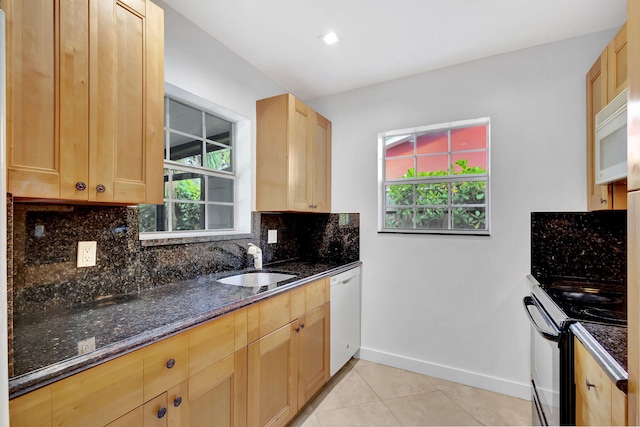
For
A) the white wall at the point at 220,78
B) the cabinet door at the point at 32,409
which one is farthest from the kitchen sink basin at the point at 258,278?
the cabinet door at the point at 32,409

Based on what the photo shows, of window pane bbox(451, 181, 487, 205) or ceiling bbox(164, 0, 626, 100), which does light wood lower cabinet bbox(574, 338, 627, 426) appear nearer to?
window pane bbox(451, 181, 487, 205)

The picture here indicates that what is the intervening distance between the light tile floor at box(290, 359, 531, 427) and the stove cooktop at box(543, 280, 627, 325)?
92cm

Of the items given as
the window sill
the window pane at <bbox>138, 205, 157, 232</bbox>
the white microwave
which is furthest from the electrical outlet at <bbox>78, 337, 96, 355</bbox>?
the white microwave

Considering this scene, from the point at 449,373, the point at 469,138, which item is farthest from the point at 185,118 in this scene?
the point at 449,373

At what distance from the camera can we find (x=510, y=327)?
2217 mm

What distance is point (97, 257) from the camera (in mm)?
1429

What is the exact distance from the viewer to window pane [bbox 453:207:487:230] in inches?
96.0

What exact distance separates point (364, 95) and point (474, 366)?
2498mm

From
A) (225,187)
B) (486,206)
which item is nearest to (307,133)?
(225,187)

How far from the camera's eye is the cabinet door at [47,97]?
36.5 inches

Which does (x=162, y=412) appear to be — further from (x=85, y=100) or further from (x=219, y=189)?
(x=219, y=189)

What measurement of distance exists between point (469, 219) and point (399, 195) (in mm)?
619

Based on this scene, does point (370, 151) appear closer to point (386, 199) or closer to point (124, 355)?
point (386, 199)

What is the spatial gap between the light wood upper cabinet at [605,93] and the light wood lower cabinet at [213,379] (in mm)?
1779
